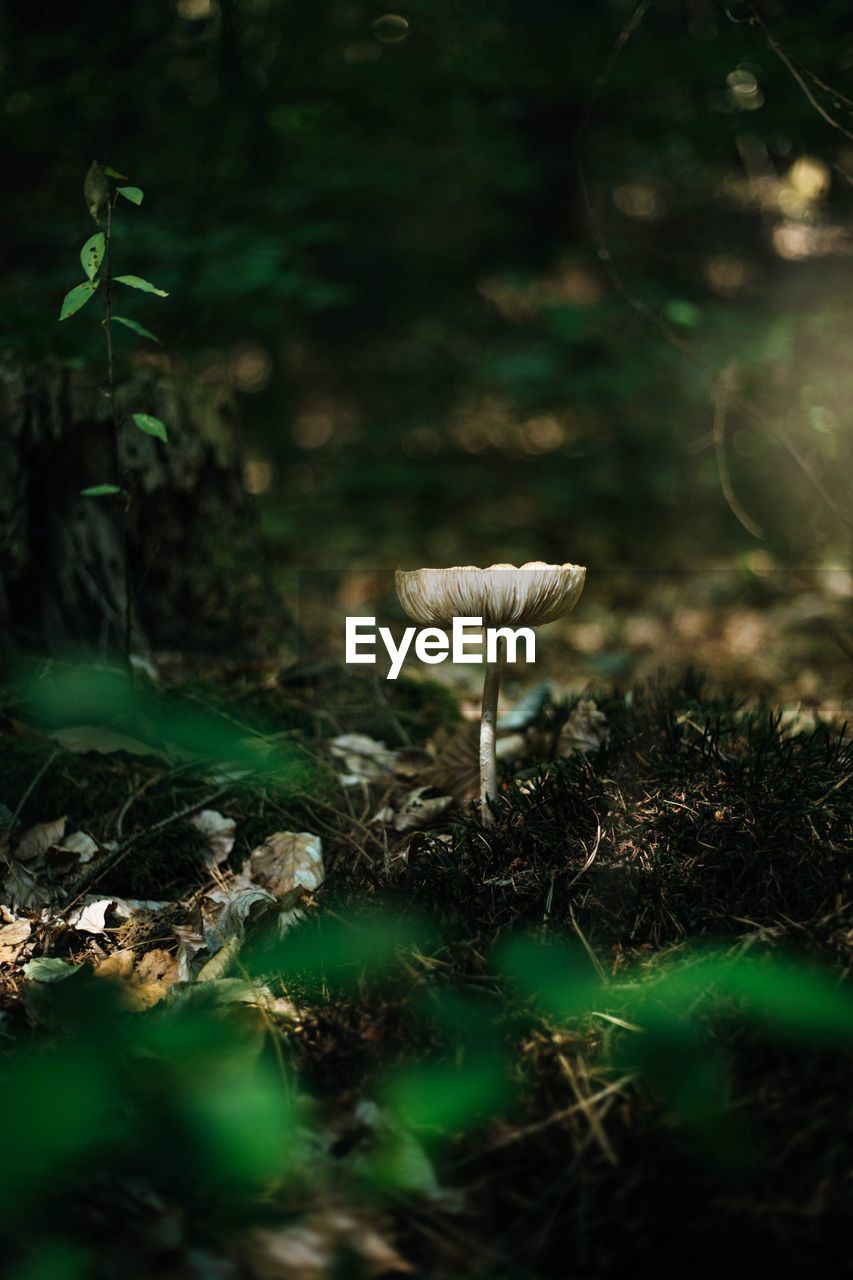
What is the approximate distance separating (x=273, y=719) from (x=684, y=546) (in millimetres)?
5185

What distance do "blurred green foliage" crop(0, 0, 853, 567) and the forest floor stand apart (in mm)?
2227

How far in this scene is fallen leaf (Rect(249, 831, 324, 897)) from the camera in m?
2.13

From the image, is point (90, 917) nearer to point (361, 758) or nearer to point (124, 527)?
point (361, 758)

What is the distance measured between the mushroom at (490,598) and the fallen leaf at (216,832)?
2.38 feet

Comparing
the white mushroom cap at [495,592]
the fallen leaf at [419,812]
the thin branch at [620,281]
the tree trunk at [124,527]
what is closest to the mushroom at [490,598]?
the white mushroom cap at [495,592]

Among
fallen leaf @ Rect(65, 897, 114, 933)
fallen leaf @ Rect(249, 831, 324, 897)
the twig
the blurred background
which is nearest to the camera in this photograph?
fallen leaf @ Rect(65, 897, 114, 933)

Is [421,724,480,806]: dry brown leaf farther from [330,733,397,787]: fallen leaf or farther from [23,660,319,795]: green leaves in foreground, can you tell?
[23,660,319,795]: green leaves in foreground

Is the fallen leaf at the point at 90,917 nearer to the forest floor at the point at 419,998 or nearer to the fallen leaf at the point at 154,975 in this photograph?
the forest floor at the point at 419,998

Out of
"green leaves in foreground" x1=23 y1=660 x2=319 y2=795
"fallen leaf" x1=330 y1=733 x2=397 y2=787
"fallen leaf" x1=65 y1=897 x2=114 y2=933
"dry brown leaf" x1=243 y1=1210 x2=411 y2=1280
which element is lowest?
"dry brown leaf" x1=243 y1=1210 x2=411 y2=1280

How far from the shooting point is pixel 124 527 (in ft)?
9.57

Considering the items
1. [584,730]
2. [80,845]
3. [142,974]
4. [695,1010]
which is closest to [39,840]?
[80,845]

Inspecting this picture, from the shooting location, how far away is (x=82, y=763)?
2453 mm

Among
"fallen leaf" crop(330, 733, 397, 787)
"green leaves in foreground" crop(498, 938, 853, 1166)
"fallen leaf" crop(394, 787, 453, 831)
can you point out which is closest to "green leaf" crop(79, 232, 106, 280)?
"fallen leaf" crop(330, 733, 397, 787)

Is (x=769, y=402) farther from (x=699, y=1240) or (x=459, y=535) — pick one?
(x=699, y=1240)
